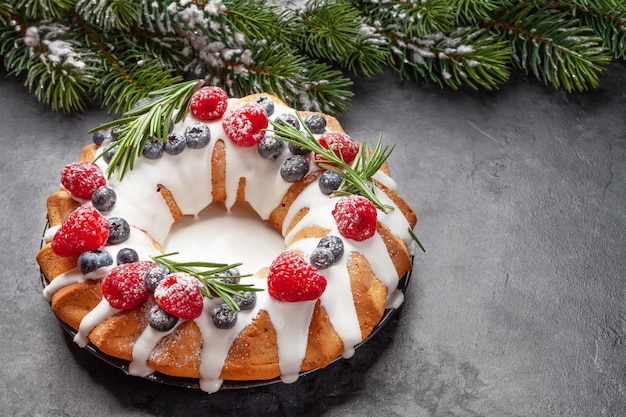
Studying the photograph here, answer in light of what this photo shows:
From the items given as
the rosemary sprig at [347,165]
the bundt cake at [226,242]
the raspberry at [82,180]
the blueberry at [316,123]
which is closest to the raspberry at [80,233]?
the bundt cake at [226,242]

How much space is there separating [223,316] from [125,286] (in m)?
0.25

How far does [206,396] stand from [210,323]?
11.1 inches

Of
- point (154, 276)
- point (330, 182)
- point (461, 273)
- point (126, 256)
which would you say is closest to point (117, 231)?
point (126, 256)

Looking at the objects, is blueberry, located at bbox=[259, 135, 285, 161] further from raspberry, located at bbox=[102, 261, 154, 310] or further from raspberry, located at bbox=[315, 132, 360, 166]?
raspberry, located at bbox=[102, 261, 154, 310]

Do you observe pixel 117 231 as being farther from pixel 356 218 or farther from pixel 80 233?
pixel 356 218

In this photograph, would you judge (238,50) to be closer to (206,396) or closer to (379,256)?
(379,256)

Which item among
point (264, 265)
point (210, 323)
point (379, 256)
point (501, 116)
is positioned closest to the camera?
point (210, 323)

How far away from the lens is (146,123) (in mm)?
2314

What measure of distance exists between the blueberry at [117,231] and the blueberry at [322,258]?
49 centimetres

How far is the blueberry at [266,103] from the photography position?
244 cm

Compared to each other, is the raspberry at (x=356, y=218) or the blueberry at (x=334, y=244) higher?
the raspberry at (x=356, y=218)

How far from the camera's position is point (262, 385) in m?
2.19

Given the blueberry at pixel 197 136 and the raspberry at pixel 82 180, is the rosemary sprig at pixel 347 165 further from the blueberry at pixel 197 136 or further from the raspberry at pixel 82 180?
the raspberry at pixel 82 180

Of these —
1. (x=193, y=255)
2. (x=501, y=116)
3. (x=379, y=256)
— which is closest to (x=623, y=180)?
(x=501, y=116)
